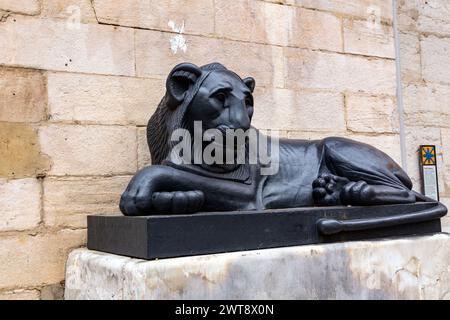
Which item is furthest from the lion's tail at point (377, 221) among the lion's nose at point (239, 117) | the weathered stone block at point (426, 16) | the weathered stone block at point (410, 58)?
the weathered stone block at point (426, 16)

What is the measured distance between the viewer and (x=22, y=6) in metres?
1.96

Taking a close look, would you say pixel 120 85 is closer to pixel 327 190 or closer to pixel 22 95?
pixel 22 95

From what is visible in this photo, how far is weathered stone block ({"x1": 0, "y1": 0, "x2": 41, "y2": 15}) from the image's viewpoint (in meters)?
1.94

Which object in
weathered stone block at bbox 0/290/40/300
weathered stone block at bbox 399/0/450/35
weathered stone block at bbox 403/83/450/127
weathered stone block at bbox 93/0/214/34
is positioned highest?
weathered stone block at bbox 399/0/450/35

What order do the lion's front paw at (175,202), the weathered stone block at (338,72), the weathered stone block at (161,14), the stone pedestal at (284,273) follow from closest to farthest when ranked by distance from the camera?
the stone pedestal at (284,273), the lion's front paw at (175,202), the weathered stone block at (161,14), the weathered stone block at (338,72)

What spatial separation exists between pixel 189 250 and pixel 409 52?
2432 millimetres

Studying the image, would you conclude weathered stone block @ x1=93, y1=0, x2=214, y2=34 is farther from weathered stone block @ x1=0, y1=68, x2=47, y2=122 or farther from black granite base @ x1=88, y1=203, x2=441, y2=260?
black granite base @ x1=88, y1=203, x2=441, y2=260

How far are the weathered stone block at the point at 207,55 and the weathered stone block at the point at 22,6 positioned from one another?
425 millimetres

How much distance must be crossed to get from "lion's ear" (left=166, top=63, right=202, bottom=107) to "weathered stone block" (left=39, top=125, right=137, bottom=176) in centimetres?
47

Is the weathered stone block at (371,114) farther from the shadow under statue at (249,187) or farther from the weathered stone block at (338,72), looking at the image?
the shadow under statue at (249,187)

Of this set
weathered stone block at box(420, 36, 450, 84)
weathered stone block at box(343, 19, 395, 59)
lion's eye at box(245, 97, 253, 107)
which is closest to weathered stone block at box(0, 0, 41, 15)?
lion's eye at box(245, 97, 253, 107)

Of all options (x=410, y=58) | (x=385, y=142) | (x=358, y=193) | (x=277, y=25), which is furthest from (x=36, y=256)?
(x=410, y=58)

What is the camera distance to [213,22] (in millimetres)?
2361

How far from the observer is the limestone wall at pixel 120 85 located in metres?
1.91
